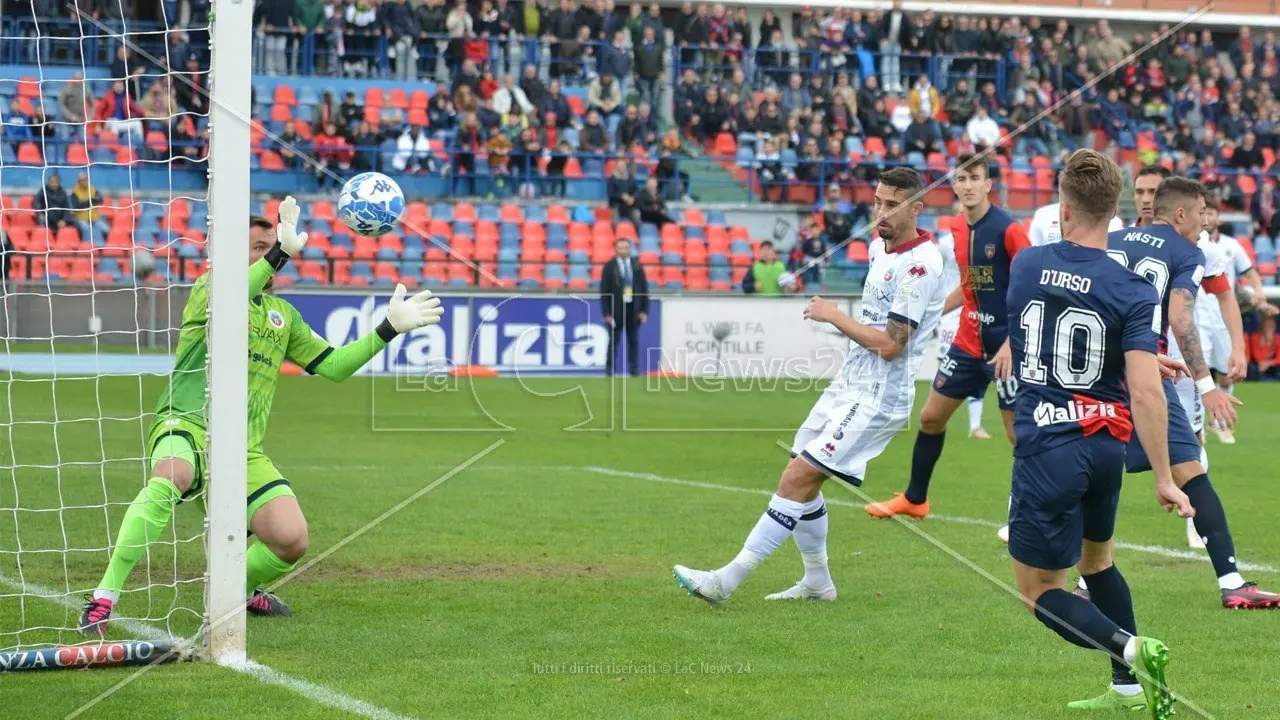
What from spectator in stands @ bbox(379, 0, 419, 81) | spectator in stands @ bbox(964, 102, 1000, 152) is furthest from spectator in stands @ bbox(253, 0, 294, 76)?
spectator in stands @ bbox(964, 102, 1000, 152)

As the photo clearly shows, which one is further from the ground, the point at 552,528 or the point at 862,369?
the point at 862,369

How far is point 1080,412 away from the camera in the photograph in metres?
4.94

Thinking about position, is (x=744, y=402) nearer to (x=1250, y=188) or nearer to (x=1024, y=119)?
(x=1024, y=119)

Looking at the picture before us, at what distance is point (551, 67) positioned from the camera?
1171 inches

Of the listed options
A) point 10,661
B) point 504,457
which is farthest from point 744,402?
point 10,661

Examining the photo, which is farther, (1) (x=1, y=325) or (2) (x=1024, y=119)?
(2) (x=1024, y=119)

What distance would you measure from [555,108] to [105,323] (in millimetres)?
10211

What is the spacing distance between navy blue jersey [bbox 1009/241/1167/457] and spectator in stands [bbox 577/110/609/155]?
23.1m

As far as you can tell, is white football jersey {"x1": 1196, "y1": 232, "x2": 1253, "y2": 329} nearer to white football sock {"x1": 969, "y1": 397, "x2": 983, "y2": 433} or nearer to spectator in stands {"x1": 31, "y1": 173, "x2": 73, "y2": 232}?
white football sock {"x1": 969, "y1": 397, "x2": 983, "y2": 433}

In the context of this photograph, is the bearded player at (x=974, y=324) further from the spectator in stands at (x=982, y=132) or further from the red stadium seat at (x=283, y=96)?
the spectator in stands at (x=982, y=132)

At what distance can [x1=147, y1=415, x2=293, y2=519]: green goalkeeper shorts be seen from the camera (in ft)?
20.8

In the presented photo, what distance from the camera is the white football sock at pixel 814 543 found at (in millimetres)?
7242

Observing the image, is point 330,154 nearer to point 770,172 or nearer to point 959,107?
point 770,172

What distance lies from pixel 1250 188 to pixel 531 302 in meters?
18.0
